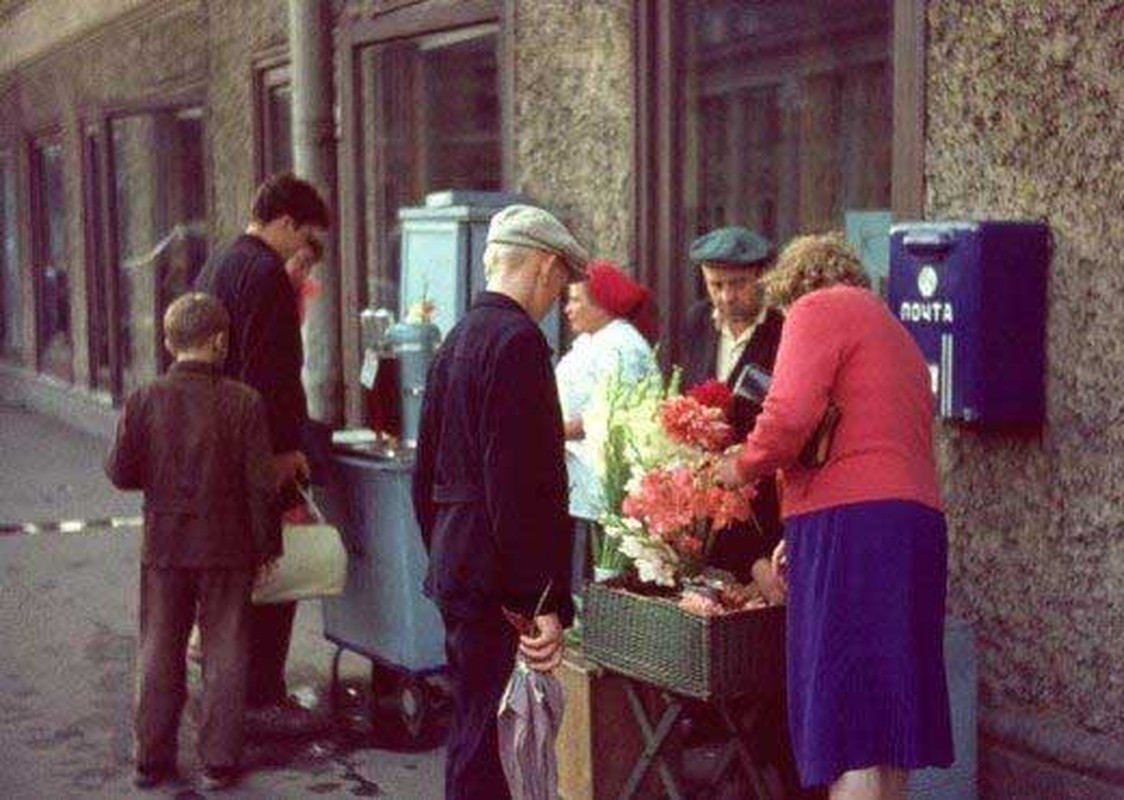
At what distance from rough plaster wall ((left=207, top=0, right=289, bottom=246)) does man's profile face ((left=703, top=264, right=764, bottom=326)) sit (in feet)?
19.8

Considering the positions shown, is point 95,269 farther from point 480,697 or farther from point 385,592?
point 480,697

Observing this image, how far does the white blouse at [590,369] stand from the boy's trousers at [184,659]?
1.17 m

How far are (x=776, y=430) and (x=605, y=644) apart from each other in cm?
93

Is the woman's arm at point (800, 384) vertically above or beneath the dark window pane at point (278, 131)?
beneath

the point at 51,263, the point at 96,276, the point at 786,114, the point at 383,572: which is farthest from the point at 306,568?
the point at 51,263

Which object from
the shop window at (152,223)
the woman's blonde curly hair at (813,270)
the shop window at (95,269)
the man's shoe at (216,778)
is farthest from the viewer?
the shop window at (95,269)

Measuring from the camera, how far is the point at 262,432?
5441 mm

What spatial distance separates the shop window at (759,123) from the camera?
5809mm

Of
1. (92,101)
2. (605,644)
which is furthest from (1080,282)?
(92,101)

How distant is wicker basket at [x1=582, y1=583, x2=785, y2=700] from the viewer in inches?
165

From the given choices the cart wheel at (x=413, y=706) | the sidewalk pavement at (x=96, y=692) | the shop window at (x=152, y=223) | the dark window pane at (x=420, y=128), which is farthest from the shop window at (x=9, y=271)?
the cart wheel at (x=413, y=706)

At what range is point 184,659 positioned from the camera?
5.51 metres

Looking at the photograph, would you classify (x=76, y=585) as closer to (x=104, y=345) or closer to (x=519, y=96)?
(x=519, y=96)

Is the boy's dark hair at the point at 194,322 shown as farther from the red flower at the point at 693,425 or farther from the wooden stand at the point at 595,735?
the red flower at the point at 693,425
